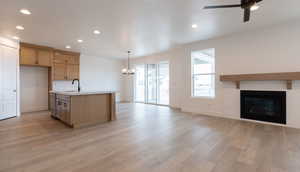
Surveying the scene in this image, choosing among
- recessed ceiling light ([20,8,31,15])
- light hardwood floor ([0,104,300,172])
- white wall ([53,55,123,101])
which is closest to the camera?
light hardwood floor ([0,104,300,172])

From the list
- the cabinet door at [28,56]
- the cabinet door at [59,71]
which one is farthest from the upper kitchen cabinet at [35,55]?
the cabinet door at [59,71]

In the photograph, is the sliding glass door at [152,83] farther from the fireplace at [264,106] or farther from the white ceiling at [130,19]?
the fireplace at [264,106]

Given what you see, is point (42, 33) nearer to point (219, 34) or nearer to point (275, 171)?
point (219, 34)

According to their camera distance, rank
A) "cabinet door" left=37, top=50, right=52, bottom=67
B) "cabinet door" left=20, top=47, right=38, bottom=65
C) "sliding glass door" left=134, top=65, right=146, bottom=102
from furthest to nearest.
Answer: "sliding glass door" left=134, top=65, right=146, bottom=102 < "cabinet door" left=37, top=50, right=52, bottom=67 < "cabinet door" left=20, top=47, right=38, bottom=65

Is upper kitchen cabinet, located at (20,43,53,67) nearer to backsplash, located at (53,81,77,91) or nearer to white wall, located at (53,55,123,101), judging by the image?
backsplash, located at (53,81,77,91)

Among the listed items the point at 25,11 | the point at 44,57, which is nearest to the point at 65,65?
the point at 44,57

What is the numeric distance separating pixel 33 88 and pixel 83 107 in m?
3.77

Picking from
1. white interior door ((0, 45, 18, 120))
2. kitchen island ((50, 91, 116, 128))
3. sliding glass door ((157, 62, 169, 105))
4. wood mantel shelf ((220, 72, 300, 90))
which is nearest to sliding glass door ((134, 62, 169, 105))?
sliding glass door ((157, 62, 169, 105))

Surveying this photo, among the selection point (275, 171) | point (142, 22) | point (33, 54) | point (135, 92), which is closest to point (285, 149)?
point (275, 171)

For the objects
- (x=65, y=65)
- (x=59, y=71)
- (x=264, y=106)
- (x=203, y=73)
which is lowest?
(x=264, y=106)

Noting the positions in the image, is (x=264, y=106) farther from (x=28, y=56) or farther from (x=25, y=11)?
(x=28, y=56)

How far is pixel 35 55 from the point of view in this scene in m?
5.68

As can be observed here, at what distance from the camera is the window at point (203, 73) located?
5.39 meters

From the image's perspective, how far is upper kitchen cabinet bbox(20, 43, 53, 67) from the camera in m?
5.41
